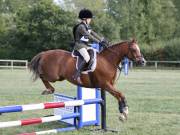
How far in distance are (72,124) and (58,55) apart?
1.67 meters

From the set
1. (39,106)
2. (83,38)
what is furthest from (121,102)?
(39,106)

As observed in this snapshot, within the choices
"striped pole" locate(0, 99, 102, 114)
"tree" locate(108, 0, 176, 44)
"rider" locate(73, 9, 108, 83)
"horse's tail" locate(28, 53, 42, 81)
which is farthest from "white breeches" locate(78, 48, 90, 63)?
"tree" locate(108, 0, 176, 44)

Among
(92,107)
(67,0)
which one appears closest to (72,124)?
(92,107)

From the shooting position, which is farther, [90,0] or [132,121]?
[90,0]

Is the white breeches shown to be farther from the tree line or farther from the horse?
the tree line

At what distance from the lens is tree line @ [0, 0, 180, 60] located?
162 ft

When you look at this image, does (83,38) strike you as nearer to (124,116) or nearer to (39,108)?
(124,116)

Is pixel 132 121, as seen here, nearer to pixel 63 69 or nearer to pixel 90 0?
pixel 63 69

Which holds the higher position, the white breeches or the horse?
the white breeches

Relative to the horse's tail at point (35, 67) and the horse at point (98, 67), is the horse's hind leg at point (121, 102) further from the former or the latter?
the horse's tail at point (35, 67)

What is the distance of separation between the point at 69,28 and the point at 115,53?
132 feet

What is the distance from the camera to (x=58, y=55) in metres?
9.80

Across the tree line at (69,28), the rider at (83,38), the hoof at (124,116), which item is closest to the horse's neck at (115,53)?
the rider at (83,38)

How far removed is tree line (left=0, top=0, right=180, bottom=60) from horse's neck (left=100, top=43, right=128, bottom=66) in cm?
3755
